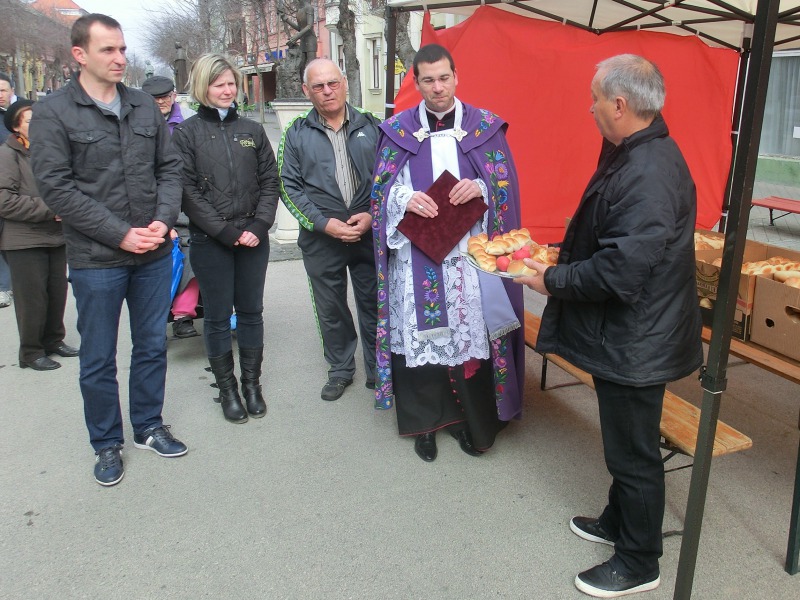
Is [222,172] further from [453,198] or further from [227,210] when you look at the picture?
[453,198]

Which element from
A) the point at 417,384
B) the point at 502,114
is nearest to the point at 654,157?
the point at 417,384

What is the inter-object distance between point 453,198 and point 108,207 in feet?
5.13

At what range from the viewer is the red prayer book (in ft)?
9.55

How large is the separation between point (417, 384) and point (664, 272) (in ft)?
5.19

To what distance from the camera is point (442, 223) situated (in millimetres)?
2941

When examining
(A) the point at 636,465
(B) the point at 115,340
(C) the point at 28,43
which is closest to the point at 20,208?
(B) the point at 115,340

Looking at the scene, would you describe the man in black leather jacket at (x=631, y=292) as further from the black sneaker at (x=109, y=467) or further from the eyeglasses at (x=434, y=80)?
the black sneaker at (x=109, y=467)

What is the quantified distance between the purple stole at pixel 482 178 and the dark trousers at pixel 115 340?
1097mm

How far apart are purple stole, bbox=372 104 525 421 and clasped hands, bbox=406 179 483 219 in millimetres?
147

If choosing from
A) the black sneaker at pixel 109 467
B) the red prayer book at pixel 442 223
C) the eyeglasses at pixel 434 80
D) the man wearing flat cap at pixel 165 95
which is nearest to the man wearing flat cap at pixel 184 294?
the man wearing flat cap at pixel 165 95

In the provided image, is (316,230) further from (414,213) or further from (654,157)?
(654,157)

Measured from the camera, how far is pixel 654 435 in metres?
2.17

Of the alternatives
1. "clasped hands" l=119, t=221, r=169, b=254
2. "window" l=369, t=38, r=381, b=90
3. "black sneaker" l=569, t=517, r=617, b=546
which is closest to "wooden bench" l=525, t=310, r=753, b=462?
"black sneaker" l=569, t=517, r=617, b=546

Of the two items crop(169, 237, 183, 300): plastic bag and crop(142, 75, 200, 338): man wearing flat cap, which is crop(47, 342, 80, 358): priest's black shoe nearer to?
crop(142, 75, 200, 338): man wearing flat cap
